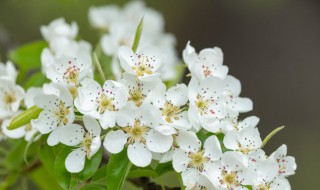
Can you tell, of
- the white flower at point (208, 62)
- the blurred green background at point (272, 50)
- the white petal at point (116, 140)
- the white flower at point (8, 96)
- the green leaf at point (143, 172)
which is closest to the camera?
the white petal at point (116, 140)

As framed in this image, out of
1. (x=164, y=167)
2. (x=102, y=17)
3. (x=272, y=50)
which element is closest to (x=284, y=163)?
(x=164, y=167)

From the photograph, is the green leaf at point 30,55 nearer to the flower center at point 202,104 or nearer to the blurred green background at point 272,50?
the flower center at point 202,104

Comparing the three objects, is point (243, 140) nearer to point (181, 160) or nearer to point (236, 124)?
point (236, 124)

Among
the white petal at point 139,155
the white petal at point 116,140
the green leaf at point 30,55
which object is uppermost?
the white petal at point 116,140

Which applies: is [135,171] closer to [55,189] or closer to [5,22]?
[55,189]

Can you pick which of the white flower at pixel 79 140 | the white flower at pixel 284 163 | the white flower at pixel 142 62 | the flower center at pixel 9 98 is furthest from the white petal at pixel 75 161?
the white flower at pixel 284 163

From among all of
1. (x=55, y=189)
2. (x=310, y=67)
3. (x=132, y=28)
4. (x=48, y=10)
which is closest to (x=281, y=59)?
(x=310, y=67)

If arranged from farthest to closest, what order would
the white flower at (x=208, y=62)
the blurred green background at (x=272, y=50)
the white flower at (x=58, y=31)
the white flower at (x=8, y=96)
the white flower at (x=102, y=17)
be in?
the blurred green background at (x=272, y=50), the white flower at (x=102, y=17), the white flower at (x=58, y=31), the white flower at (x=8, y=96), the white flower at (x=208, y=62)
